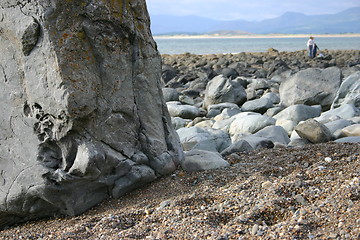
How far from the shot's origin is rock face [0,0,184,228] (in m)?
4.29

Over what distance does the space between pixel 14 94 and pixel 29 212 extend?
4.06ft

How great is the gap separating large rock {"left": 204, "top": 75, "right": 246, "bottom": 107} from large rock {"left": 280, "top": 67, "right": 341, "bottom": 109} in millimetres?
1588

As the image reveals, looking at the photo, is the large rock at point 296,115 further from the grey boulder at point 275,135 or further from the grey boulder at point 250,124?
the grey boulder at point 275,135

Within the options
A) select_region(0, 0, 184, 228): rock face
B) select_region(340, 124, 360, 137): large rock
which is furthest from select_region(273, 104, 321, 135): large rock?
select_region(0, 0, 184, 228): rock face

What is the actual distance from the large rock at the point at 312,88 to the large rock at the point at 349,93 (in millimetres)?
682

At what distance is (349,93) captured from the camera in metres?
11.9

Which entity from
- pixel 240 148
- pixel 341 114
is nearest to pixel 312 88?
pixel 341 114

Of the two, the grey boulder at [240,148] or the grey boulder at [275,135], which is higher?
the grey boulder at [240,148]

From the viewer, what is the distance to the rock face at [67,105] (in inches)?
169

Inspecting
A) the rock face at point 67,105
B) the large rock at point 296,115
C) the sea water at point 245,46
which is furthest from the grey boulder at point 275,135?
the sea water at point 245,46

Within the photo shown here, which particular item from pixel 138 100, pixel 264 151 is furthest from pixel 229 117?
pixel 138 100

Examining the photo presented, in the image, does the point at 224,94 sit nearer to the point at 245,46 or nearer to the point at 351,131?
the point at 351,131

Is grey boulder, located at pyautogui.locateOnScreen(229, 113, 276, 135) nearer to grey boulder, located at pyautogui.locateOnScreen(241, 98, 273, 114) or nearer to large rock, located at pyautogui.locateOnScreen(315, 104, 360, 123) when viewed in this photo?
large rock, located at pyautogui.locateOnScreen(315, 104, 360, 123)

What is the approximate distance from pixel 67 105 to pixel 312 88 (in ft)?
A: 33.2
